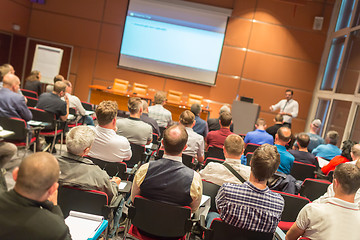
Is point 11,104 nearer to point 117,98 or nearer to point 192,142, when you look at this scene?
point 192,142

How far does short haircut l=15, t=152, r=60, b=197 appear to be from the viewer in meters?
1.37

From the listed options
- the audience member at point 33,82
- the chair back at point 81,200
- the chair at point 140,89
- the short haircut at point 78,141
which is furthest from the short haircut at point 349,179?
the chair at point 140,89

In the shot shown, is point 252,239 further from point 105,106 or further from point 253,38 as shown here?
point 253,38

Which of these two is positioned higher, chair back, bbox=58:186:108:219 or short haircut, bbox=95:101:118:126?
short haircut, bbox=95:101:118:126

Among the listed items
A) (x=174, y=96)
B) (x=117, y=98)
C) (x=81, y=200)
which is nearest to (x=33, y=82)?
(x=117, y=98)

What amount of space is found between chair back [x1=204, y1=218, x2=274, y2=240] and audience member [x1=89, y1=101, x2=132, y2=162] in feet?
4.25

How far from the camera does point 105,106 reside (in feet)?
10.2

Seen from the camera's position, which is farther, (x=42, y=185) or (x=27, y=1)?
(x=27, y=1)

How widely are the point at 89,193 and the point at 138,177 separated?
0.36 metres

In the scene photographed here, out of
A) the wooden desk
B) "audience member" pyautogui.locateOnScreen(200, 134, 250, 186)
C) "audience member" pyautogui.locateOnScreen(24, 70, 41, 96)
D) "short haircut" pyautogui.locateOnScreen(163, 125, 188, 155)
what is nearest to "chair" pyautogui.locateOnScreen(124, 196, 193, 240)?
"short haircut" pyautogui.locateOnScreen(163, 125, 188, 155)

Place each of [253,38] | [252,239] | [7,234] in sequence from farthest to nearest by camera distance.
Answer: [253,38]
[252,239]
[7,234]

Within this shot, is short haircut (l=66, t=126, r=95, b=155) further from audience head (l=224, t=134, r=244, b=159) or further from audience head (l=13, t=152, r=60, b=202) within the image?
audience head (l=224, t=134, r=244, b=159)

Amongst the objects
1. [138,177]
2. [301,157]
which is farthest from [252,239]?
[301,157]

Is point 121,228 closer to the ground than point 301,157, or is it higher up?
closer to the ground
